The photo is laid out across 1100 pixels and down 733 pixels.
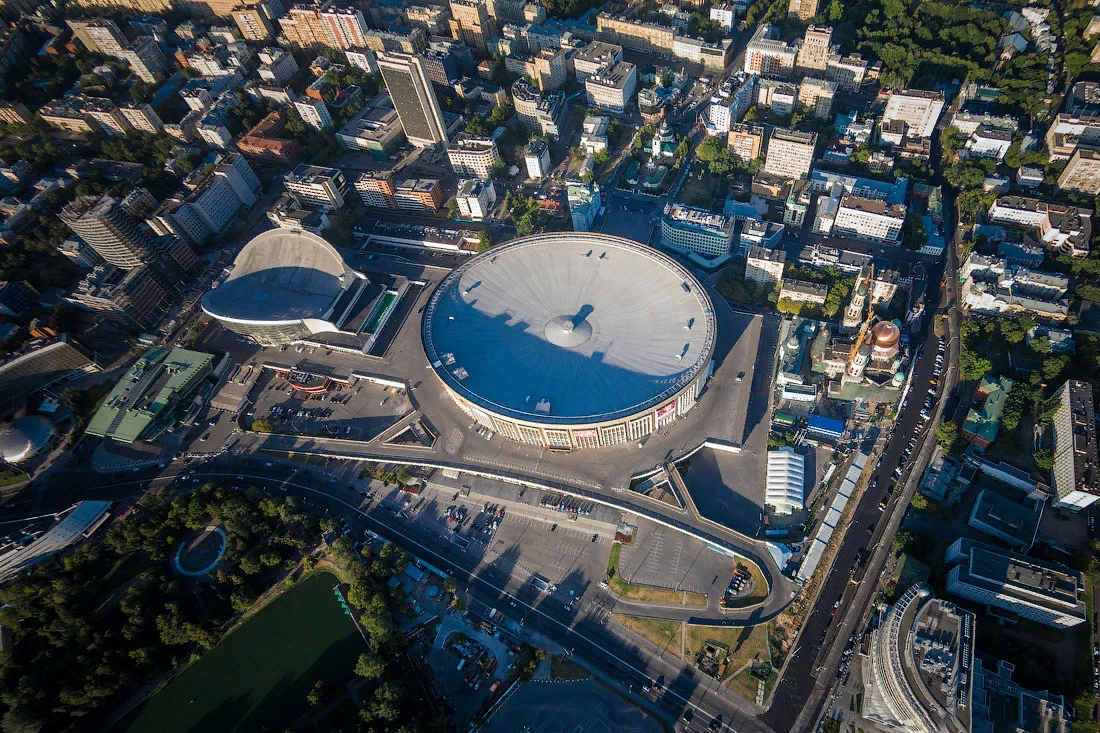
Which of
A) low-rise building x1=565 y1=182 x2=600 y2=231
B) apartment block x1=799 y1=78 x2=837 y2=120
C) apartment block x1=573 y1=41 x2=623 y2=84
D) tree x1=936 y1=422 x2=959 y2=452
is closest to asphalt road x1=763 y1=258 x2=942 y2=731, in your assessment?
tree x1=936 y1=422 x2=959 y2=452

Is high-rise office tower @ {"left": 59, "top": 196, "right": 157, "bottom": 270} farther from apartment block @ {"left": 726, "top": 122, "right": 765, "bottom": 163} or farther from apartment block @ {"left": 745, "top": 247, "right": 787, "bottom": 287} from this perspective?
apartment block @ {"left": 726, "top": 122, "right": 765, "bottom": 163}

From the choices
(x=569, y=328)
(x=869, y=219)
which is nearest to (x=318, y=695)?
(x=569, y=328)

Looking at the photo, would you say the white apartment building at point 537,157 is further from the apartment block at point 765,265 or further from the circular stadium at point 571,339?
the apartment block at point 765,265

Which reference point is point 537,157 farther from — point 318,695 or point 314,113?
point 318,695

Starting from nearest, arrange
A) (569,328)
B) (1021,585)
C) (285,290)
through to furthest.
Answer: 1. (1021,585)
2. (569,328)
3. (285,290)

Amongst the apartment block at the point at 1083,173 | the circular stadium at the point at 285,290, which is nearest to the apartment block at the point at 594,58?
the circular stadium at the point at 285,290

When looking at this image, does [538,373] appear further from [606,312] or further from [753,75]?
[753,75]

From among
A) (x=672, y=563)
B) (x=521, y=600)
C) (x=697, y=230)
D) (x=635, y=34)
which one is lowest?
(x=672, y=563)
